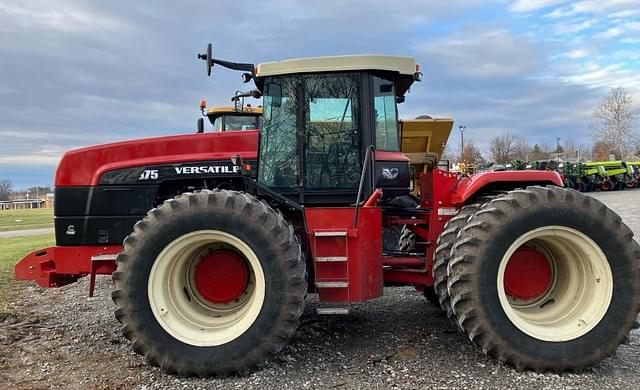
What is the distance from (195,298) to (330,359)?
1.30m

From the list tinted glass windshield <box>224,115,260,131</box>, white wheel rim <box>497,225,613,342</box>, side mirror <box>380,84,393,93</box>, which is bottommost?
white wheel rim <box>497,225,613,342</box>

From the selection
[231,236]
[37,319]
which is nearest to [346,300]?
[231,236]

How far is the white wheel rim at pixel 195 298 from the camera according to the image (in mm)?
4090

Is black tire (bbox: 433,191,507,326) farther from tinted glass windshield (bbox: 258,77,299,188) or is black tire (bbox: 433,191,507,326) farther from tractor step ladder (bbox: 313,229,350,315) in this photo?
tinted glass windshield (bbox: 258,77,299,188)

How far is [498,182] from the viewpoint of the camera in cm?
472

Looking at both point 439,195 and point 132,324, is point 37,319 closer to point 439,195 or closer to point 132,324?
point 132,324

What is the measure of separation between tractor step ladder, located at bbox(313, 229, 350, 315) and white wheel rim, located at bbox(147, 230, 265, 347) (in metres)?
0.55

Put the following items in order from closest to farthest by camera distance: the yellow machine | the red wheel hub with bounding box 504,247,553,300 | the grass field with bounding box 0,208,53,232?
1. the red wheel hub with bounding box 504,247,553,300
2. the yellow machine
3. the grass field with bounding box 0,208,53,232

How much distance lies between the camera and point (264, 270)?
13.3 feet

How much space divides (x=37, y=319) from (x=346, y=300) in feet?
12.9

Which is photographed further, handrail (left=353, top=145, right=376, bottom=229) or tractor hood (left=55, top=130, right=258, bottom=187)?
tractor hood (left=55, top=130, right=258, bottom=187)

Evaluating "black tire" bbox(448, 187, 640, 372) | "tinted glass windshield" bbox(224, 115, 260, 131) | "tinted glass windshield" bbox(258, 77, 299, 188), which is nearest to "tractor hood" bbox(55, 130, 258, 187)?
"tinted glass windshield" bbox(258, 77, 299, 188)

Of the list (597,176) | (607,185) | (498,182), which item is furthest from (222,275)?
(607,185)

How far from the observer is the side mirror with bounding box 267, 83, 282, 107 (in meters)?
4.77
